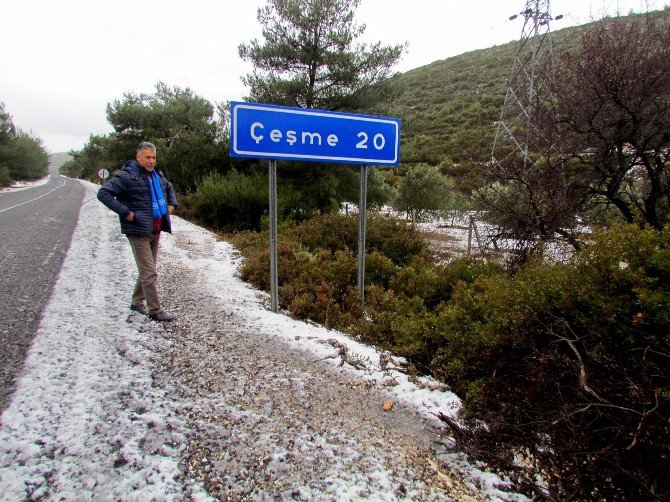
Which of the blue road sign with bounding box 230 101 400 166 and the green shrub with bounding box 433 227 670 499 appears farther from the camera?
the blue road sign with bounding box 230 101 400 166

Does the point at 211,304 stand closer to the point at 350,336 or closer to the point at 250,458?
the point at 350,336

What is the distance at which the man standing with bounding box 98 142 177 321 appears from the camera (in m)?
3.89

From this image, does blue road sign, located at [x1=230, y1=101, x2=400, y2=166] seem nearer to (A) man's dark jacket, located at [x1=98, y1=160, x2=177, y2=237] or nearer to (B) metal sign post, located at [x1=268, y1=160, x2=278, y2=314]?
(B) metal sign post, located at [x1=268, y1=160, x2=278, y2=314]

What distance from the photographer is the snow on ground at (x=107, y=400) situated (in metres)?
1.92

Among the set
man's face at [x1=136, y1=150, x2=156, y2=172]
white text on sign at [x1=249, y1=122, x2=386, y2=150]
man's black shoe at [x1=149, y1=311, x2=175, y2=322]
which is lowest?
man's black shoe at [x1=149, y1=311, x2=175, y2=322]

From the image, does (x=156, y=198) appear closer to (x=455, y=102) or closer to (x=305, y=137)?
(x=305, y=137)

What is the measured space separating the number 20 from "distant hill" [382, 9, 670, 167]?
792 inches

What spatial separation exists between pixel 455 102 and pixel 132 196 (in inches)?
1915

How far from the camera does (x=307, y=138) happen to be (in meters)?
4.49

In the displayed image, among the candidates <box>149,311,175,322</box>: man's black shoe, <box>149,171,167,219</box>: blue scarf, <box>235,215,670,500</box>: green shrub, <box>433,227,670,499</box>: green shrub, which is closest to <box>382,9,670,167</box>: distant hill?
<box>149,171,167,219</box>: blue scarf

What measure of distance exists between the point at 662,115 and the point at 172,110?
26975 millimetres

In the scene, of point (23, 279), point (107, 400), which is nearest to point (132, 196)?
point (107, 400)

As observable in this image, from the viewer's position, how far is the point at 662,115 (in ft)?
19.6

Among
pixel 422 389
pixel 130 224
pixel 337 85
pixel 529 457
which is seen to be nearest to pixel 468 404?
pixel 422 389
